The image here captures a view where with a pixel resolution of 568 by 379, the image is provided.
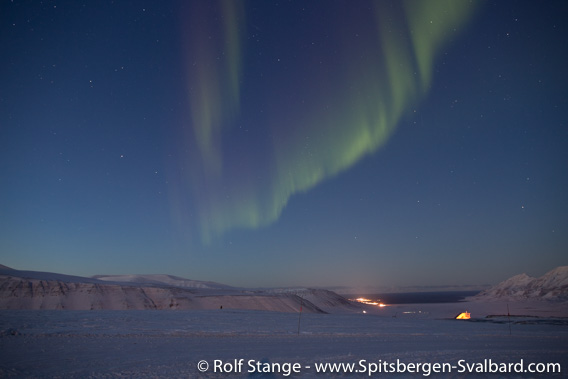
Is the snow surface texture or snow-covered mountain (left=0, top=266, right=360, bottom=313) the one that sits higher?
the snow surface texture

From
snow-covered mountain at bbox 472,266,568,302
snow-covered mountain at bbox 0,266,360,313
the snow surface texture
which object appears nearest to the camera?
the snow surface texture

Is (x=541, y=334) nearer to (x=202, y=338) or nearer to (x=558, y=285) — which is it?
(x=202, y=338)

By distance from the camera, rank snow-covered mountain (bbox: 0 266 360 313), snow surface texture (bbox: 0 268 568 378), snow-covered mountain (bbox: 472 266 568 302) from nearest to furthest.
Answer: snow surface texture (bbox: 0 268 568 378) < snow-covered mountain (bbox: 0 266 360 313) < snow-covered mountain (bbox: 472 266 568 302)

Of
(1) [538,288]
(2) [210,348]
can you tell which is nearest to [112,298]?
(2) [210,348]

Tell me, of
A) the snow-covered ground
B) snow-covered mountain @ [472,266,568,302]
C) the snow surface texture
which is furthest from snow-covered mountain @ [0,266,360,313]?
snow-covered mountain @ [472,266,568,302]

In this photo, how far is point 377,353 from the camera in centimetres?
1357

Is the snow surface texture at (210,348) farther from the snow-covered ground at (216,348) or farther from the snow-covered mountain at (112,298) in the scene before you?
the snow-covered mountain at (112,298)

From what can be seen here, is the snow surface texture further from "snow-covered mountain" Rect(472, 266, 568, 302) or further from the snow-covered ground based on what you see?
"snow-covered mountain" Rect(472, 266, 568, 302)

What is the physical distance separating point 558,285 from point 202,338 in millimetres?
150573

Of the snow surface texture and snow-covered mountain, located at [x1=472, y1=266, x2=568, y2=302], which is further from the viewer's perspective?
snow-covered mountain, located at [x1=472, y1=266, x2=568, y2=302]

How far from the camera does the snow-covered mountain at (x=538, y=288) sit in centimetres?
10988

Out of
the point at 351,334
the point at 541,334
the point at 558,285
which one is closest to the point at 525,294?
the point at 558,285

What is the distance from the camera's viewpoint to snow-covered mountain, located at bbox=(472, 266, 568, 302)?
109875 mm

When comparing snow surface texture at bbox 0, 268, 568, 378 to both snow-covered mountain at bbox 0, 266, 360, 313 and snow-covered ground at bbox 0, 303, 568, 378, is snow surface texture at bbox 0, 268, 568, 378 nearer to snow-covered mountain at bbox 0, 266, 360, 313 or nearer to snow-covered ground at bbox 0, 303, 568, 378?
snow-covered ground at bbox 0, 303, 568, 378
